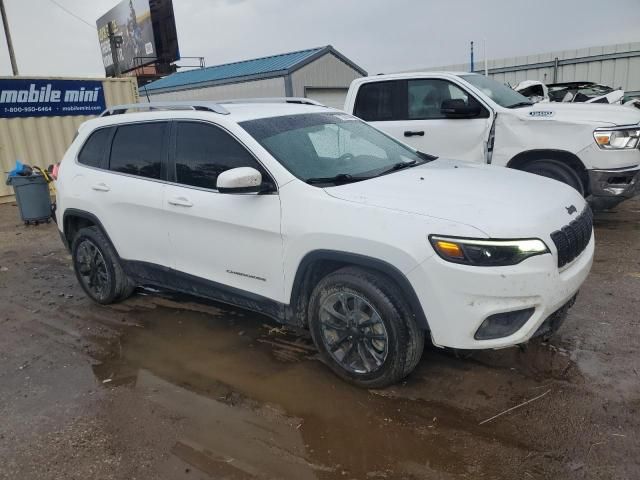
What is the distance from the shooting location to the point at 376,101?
7270mm

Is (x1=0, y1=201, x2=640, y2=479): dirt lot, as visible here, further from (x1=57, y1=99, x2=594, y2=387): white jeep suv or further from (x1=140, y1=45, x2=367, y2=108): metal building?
(x1=140, y1=45, x2=367, y2=108): metal building

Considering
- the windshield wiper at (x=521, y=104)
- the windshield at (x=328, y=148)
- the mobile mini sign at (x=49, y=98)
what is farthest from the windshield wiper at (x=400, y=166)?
the mobile mini sign at (x=49, y=98)

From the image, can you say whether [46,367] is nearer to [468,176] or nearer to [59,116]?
[468,176]

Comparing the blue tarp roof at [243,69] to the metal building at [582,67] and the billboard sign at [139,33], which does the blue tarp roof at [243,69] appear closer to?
the billboard sign at [139,33]

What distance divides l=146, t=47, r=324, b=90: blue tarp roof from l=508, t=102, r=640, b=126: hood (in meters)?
13.0

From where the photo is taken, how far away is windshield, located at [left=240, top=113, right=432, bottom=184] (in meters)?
3.51

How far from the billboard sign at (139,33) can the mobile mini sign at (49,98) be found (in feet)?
61.4

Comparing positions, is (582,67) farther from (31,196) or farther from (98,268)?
(98,268)

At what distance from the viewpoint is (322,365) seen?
3.61m

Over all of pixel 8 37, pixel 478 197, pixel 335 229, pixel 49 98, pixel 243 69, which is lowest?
pixel 335 229

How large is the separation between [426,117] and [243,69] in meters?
15.8

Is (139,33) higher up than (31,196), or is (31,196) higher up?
(139,33)

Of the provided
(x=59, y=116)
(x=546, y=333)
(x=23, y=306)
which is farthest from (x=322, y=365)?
(x=59, y=116)

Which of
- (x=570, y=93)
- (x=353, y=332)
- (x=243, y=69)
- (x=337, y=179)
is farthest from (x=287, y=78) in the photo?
Answer: (x=353, y=332)
